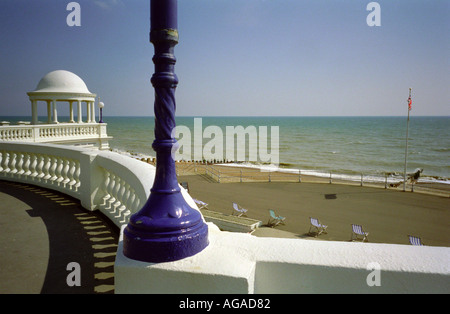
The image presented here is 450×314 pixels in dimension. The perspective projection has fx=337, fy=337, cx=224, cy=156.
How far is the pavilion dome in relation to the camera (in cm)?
2405

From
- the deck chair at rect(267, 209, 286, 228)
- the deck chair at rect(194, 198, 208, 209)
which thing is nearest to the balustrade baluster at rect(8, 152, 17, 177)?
the deck chair at rect(194, 198, 208, 209)

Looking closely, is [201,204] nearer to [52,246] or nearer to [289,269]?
[52,246]

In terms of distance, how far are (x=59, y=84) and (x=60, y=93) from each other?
Answer: 3.08 feet

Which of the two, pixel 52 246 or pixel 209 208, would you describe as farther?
pixel 209 208

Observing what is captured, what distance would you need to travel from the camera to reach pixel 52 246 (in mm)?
4016

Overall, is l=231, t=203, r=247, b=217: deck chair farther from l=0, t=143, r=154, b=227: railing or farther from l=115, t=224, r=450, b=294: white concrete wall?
l=115, t=224, r=450, b=294: white concrete wall

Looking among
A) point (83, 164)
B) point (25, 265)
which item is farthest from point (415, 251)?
point (83, 164)

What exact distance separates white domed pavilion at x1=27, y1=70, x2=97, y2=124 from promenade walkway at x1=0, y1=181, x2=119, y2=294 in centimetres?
2012

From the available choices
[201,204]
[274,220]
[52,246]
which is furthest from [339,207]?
[52,246]

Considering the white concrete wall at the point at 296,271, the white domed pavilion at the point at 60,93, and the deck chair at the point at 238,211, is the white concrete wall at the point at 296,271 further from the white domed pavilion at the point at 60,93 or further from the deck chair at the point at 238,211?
the white domed pavilion at the point at 60,93

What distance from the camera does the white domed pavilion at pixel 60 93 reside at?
2381 cm

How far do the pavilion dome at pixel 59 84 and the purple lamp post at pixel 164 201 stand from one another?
80.7 feet

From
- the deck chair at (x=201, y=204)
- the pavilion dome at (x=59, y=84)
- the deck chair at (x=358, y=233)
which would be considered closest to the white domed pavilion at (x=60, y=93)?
the pavilion dome at (x=59, y=84)
